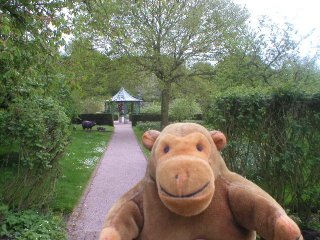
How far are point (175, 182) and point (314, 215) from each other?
5119 millimetres

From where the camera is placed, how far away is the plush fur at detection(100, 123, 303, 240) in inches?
100.0

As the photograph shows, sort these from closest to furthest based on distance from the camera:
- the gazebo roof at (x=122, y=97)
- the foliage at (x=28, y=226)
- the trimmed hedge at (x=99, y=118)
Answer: the foliage at (x=28, y=226) < the gazebo roof at (x=122, y=97) < the trimmed hedge at (x=99, y=118)

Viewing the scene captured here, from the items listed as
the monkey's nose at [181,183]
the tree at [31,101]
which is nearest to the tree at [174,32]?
the tree at [31,101]

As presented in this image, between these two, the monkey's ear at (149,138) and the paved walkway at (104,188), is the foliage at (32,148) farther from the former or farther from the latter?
the monkey's ear at (149,138)

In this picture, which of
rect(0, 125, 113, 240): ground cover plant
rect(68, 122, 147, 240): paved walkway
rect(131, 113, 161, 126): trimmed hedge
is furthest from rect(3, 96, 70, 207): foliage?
rect(131, 113, 161, 126): trimmed hedge

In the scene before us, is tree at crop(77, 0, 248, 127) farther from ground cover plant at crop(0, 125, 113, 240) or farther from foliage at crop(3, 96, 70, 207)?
foliage at crop(3, 96, 70, 207)

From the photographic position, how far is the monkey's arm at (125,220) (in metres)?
2.81

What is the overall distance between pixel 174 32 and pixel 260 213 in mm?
20421

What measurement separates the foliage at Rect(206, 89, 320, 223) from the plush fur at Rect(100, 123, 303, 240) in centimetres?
350

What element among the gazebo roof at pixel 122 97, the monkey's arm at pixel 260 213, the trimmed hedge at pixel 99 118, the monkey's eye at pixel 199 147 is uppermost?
the monkey's eye at pixel 199 147

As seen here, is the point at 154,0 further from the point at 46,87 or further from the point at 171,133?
the point at 171,133

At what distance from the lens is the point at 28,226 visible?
21.3 ft

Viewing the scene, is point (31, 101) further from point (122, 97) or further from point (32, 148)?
point (122, 97)

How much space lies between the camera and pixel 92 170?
535 inches
